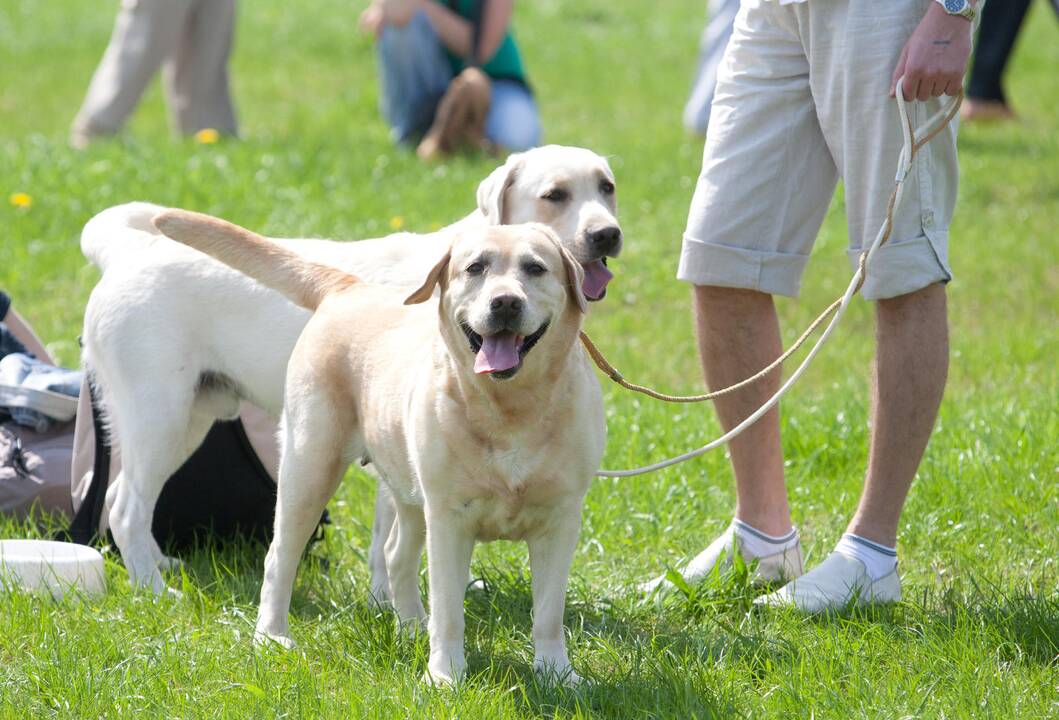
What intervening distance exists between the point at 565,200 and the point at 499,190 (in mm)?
185

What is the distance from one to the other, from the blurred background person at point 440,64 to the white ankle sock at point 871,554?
555 centimetres

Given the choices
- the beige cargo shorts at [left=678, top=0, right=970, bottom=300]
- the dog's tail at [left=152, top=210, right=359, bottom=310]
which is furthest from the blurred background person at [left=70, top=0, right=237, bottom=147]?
the beige cargo shorts at [left=678, top=0, right=970, bottom=300]

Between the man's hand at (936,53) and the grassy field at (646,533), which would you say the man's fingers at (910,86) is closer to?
the man's hand at (936,53)

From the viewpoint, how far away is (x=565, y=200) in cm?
372

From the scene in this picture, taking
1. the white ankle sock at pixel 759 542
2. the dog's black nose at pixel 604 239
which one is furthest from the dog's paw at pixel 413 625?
the dog's black nose at pixel 604 239

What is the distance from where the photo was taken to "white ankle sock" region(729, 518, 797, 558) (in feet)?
11.9

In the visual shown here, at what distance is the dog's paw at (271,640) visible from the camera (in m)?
3.10

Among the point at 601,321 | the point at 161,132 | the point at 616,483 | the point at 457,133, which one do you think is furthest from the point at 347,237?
the point at 161,132

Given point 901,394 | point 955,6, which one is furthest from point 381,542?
point 955,6

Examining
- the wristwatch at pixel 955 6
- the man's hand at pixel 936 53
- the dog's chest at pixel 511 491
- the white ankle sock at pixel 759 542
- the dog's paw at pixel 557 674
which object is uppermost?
the wristwatch at pixel 955 6

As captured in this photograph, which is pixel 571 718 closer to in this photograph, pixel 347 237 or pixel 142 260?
pixel 142 260

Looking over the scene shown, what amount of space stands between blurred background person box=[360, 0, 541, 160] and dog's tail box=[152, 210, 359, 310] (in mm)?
5353

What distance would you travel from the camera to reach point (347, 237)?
265 inches

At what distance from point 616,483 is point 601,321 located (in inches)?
77.3
